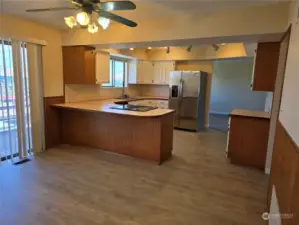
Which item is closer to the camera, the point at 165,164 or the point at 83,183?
the point at 83,183

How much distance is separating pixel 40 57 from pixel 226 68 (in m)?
8.05

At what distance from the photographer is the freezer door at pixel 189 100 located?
5598mm

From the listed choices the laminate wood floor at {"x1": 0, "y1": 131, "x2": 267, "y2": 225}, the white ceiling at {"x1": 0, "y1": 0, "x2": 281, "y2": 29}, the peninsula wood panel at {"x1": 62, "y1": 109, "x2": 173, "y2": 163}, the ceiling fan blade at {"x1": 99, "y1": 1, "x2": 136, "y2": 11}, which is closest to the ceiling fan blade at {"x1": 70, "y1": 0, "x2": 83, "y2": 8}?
the ceiling fan blade at {"x1": 99, "y1": 1, "x2": 136, "y2": 11}

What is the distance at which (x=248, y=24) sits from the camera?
2.64m

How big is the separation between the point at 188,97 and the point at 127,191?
12.4 ft

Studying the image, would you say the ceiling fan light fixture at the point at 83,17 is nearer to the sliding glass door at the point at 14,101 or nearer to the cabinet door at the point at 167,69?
the sliding glass door at the point at 14,101

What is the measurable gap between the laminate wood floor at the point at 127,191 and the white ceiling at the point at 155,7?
2400 mm

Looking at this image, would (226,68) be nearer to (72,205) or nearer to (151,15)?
(151,15)

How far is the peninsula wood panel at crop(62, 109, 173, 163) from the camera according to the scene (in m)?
3.41

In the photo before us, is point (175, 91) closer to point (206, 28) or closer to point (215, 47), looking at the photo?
point (215, 47)

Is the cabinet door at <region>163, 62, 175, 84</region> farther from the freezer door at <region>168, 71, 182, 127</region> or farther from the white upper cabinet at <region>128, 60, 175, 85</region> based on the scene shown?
the freezer door at <region>168, 71, 182, 127</region>

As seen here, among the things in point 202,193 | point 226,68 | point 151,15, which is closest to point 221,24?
point 151,15

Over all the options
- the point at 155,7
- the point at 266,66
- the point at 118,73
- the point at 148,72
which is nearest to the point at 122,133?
the point at 155,7

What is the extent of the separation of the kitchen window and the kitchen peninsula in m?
1.87
